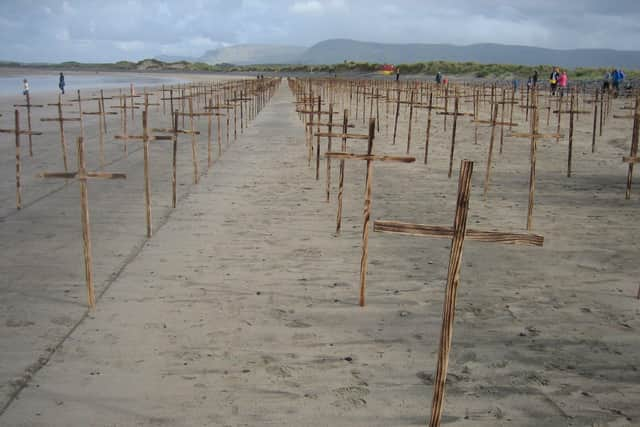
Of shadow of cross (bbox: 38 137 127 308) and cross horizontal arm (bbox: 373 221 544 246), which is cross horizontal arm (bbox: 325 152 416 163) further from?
shadow of cross (bbox: 38 137 127 308)

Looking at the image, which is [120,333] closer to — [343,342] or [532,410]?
[343,342]

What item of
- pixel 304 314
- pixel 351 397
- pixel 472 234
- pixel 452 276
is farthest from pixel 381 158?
pixel 452 276

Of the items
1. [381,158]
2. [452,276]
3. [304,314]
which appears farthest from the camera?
[381,158]

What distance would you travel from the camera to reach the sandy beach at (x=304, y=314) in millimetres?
4703

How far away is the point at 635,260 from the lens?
8156 millimetres

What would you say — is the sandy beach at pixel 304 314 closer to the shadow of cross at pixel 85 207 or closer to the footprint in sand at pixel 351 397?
the footprint in sand at pixel 351 397

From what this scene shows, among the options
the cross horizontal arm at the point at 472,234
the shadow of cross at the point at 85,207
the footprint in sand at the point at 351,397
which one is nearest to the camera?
the cross horizontal arm at the point at 472,234

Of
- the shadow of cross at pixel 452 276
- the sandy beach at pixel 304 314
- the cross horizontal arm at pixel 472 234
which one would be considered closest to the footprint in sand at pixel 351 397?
the sandy beach at pixel 304 314

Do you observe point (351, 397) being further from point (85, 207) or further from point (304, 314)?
point (85, 207)

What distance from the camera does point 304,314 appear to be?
633 cm

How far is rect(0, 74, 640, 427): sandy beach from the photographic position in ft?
15.4

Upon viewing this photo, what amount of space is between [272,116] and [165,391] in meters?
27.9

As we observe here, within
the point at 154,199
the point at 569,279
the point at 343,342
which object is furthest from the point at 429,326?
the point at 154,199

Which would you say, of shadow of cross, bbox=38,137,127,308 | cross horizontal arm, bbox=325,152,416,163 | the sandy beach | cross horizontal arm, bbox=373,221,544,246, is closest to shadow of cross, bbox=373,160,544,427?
cross horizontal arm, bbox=373,221,544,246
